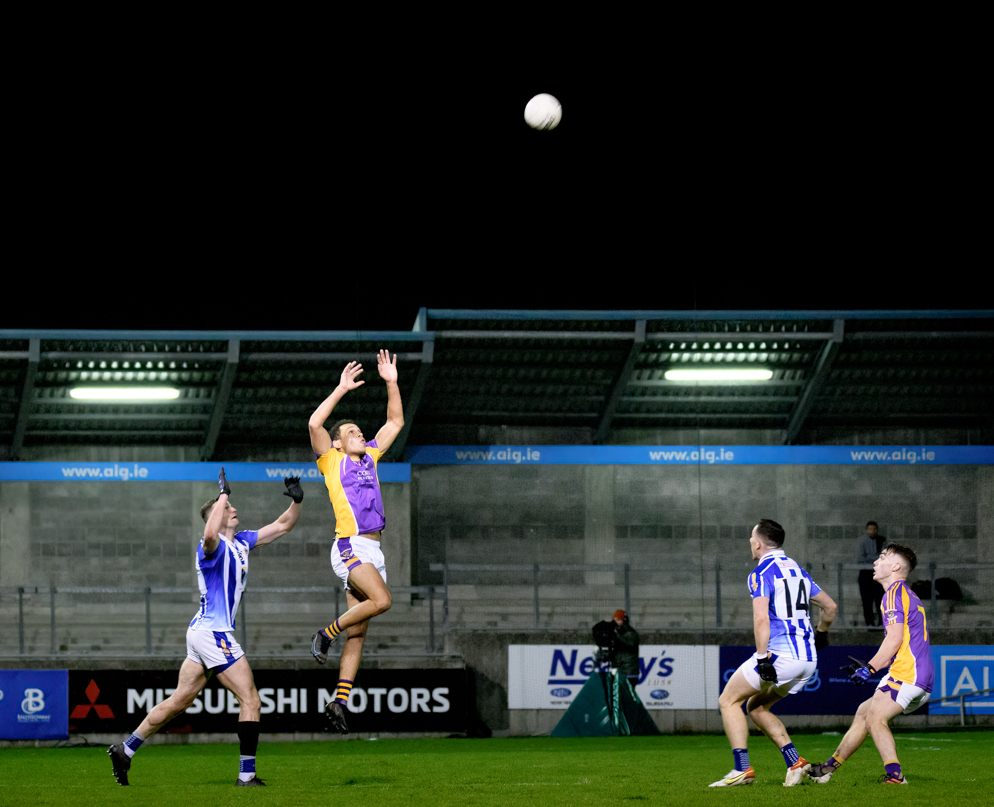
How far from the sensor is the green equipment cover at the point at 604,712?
2062 centimetres

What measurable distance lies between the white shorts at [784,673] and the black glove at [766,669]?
4.9 inches

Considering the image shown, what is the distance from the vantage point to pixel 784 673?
33.1 ft

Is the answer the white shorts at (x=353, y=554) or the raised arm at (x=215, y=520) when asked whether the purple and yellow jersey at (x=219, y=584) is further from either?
the white shorts at (x=353, y=554)

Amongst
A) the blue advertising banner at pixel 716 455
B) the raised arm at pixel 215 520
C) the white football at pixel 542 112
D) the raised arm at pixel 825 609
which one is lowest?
the raised arm at pixel 825 609

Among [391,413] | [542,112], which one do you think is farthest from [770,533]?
[542,112]

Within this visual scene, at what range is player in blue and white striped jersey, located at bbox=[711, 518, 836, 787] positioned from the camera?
10.1 metres

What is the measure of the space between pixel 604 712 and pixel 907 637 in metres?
10.8

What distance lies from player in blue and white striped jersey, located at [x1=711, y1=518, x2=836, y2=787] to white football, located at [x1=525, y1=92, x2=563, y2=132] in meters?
8.57

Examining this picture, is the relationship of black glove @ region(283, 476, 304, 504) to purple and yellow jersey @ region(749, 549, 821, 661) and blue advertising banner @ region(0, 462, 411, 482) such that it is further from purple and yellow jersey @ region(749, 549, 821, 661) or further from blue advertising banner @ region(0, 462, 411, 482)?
blue advertising banner @ region(0, 462, 411, 482)

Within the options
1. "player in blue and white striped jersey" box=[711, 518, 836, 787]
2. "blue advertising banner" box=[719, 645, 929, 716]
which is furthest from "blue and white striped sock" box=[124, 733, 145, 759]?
"blue advertising banner" box=[719, 645, 929, 716]

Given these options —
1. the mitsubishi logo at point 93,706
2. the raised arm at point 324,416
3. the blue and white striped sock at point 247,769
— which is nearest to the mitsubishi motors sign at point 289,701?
the mitsubishi logo at point 93,706

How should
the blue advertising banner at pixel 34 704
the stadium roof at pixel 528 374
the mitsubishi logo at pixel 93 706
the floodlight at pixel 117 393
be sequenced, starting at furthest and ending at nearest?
the floodlight at pixel 117 393
the stadium roof at pixel 528 374
the mitsubishi logo at pixel 93 706
the blue advertising banner at pixel 34 704

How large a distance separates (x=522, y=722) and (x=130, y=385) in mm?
10260

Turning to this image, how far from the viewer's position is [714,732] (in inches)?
835
